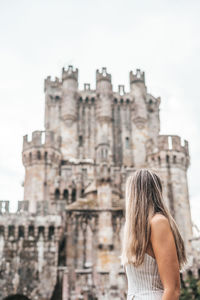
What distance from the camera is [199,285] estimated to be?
80.7 ft

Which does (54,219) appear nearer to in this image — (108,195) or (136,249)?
(108,195)

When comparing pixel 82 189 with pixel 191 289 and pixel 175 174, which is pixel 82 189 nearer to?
pixel 175 174

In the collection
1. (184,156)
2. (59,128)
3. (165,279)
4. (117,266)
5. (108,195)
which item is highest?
(59,128)

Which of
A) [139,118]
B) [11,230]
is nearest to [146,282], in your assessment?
[11,230]

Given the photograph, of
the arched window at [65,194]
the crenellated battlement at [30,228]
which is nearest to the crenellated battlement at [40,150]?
the arched window at [65,194]

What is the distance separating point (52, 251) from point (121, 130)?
21.9 meters

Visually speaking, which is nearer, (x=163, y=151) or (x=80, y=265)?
(x=80, y=265)

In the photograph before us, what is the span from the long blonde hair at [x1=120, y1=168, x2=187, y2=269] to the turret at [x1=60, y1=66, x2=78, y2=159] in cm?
3974

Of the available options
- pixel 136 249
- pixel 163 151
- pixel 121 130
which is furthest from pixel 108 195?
pixel 136 249

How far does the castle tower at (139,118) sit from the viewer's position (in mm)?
44750

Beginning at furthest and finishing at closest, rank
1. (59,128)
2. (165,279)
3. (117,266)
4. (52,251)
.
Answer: (59,128) < (117,266) < (52,251) < (165,279)

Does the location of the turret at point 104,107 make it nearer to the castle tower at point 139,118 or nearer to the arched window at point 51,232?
the castle tower at point 139,118

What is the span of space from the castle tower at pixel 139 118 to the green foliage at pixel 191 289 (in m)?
18.7

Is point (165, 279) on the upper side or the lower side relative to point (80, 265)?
lower
